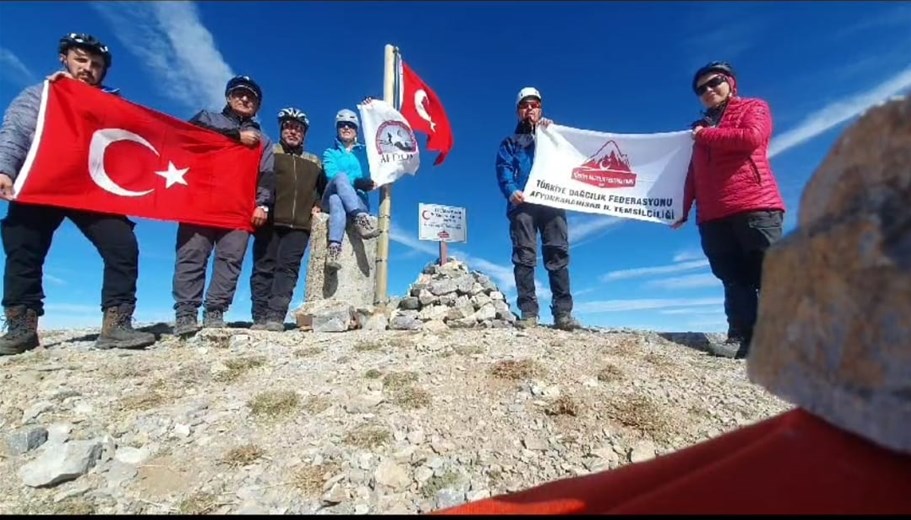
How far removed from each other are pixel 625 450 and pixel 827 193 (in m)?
2.54

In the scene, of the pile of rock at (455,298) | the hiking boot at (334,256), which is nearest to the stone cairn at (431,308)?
the pile of rock at (455,298)

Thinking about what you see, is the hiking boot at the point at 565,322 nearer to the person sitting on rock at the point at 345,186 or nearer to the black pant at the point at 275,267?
the person sitting on rock at the point at 345,186

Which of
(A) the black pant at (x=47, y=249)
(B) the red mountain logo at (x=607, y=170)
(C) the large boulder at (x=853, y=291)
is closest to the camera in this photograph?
(C) the large boulder at (x=853, y=291)

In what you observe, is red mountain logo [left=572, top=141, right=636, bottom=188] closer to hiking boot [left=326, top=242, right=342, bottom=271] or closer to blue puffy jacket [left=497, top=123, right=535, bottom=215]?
blue puffy jacket [left=497, top=123, right=535, bottom=215]

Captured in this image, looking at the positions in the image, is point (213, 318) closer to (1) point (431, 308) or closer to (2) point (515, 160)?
(1) point (431, 308)

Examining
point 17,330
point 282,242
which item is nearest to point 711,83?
point 282,242

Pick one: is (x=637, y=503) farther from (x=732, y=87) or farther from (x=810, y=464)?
(x=732, y=87)

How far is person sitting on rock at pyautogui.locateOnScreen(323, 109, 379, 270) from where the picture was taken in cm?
725

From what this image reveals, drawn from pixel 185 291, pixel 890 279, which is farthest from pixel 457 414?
pixel 185 291

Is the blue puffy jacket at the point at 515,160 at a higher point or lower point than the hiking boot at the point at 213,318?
higher

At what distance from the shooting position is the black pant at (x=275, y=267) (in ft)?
21.3

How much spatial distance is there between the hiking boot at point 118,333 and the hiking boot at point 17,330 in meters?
0.62

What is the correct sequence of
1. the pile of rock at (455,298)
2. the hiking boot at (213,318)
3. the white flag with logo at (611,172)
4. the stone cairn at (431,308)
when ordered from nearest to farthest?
the hiking boot at (213,318) < the stone cairn at (431,308) < the white flag with logo at (611,172) < the pile of rock at (455,298)

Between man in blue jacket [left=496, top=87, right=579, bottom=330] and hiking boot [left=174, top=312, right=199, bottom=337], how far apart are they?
4.22 m
